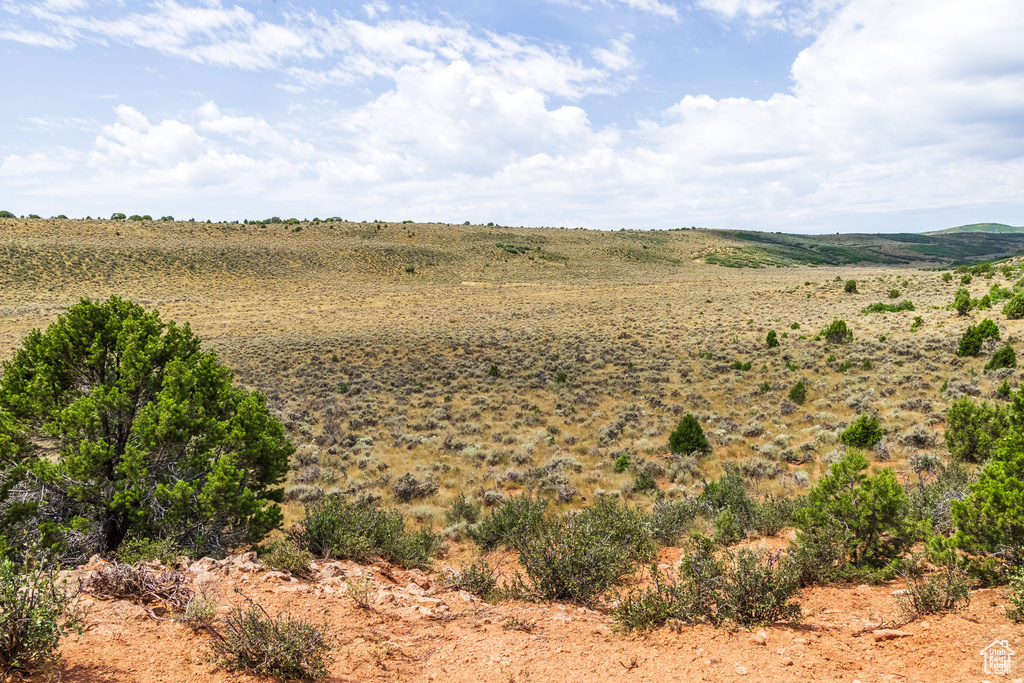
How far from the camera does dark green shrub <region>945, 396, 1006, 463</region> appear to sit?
9.50 m

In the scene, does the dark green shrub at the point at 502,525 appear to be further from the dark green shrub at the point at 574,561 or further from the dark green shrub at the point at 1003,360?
the dark green shrub at the point at 1003,360

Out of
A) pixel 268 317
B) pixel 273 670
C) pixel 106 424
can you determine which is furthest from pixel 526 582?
pixel 268 317

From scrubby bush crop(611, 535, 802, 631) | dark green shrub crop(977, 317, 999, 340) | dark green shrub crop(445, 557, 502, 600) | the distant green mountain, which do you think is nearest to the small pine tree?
dark green shrub crop(977, 317, 999, 340)

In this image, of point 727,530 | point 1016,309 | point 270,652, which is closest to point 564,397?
point 727,530

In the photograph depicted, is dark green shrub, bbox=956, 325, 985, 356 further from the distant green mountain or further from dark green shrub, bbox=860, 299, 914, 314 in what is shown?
the distant green mountain

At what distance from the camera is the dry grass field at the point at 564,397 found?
446cm

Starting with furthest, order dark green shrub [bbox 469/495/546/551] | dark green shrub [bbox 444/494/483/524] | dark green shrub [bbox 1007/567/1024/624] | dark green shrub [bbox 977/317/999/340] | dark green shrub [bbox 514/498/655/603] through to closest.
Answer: dark green shrub [bbox 977/317/999/340]
dark green shrub [bbox 444/494/483/524]
dark green shrub [bbox 469/495/546/551]
dark green shrub [bbox 514/498/655/603]
dark green shrub [bbox 1007/567/1024/624]

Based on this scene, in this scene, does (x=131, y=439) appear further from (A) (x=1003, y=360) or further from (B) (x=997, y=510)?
(A) (x=1003, y=360)

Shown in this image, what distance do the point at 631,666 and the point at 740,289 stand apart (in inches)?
2088

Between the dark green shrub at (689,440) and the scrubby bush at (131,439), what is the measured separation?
974cm

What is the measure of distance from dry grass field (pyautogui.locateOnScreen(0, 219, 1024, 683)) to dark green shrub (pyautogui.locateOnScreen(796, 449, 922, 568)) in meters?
0.58

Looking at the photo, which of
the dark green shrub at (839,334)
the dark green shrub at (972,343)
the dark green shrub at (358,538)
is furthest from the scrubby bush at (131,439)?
the dark green shrub at (839,334)

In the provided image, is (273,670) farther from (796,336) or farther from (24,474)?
(796,336)

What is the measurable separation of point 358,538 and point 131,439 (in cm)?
332
